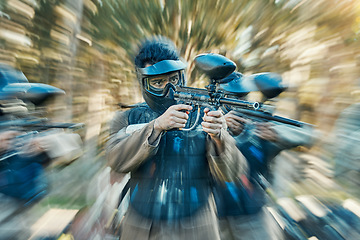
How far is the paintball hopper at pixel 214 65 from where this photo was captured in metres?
1.26

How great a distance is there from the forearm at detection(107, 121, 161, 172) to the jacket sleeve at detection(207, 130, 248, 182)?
393 millimetres

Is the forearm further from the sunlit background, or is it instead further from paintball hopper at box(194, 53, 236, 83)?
the sunlit background

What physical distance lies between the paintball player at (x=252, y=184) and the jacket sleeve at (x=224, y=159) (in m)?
0.10

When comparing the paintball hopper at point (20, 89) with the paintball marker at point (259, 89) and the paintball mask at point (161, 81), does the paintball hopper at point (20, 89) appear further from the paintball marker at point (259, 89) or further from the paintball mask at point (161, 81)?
the paintball marker at point (259, 89)

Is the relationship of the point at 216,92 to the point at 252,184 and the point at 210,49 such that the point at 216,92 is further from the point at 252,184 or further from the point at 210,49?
the point at 210,49

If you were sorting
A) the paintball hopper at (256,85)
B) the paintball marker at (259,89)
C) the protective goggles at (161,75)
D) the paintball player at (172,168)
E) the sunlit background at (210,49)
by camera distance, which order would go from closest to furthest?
the paintball player at (172,168)
the paintball marker at (259,89)
the protective goggles at (161,75)
the paintball hopper at (256,85)
the sunlit background at (210,49)

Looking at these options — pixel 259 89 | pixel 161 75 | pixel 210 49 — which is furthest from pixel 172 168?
pixel 210 49

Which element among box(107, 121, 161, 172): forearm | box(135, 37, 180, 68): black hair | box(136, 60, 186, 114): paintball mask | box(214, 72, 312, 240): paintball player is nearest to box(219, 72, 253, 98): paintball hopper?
box(214, 72, 312, 240): paintball player

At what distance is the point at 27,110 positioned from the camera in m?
1.94

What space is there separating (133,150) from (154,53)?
31.4 inches

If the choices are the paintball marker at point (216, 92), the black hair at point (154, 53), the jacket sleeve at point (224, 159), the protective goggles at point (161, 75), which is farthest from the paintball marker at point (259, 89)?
the black hair at point (154, 53)

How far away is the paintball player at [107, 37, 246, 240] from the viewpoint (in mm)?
1251

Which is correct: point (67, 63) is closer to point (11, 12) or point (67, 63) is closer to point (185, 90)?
point (11, 12)

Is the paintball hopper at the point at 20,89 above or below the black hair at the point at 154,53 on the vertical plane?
below
